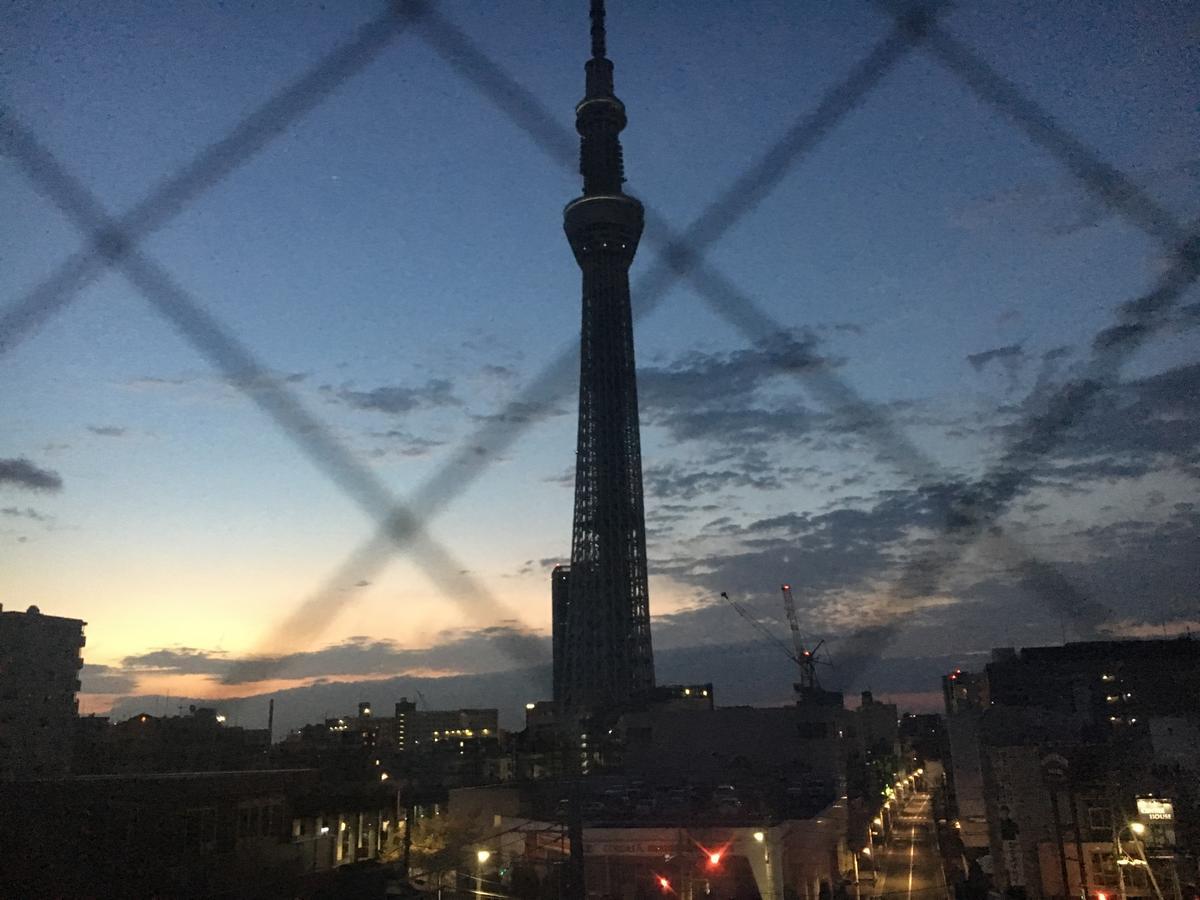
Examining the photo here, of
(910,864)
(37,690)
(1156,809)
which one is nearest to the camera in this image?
(1156,809)

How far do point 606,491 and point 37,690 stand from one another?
65.6 m

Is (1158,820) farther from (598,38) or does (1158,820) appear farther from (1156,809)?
(598,38)

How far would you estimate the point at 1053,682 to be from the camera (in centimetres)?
8581

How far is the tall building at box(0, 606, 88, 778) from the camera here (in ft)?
152

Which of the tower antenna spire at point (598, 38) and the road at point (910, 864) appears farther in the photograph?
the tower antenna spire at point (598, 38)

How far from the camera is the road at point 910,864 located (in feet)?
128

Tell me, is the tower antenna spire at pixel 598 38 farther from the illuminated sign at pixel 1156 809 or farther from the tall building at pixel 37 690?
the illuminated sign at pixel 1156 809

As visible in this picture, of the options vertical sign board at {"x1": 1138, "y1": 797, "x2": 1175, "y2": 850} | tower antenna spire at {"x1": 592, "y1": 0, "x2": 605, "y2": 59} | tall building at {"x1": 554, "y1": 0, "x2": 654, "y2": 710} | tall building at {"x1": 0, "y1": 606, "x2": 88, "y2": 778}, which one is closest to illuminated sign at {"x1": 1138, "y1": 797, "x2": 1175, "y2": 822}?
vertical sign board at {"x1": 1138, "y1": 797, "x2": 1175, "y2": 850}

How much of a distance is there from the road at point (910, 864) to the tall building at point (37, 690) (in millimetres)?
42469

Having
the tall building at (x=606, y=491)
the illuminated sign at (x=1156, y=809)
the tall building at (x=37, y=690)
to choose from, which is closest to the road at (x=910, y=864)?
the illuminated sign at (x=1156, y=809)

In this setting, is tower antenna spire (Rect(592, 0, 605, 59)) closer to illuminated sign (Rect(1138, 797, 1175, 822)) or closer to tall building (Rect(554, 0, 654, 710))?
tall building (Rect(554, 0, 654, 710))

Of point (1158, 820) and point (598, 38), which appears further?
point (598, 38)

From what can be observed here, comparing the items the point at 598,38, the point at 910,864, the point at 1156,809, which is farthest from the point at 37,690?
the point at 598,38

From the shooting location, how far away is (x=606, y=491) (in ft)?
345
